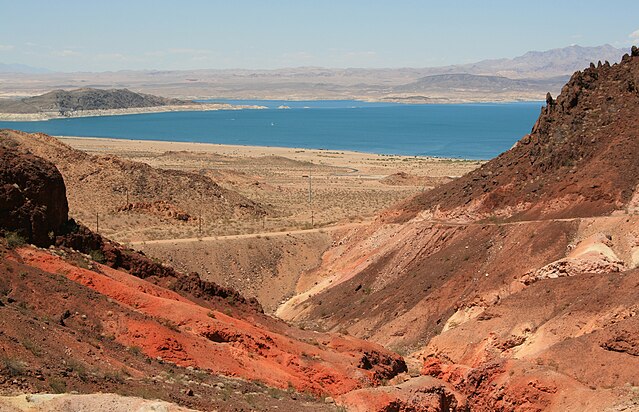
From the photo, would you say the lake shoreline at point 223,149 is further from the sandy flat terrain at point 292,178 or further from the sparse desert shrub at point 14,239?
the sparse desert shrub at point 14,239

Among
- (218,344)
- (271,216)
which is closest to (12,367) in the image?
(218,344)

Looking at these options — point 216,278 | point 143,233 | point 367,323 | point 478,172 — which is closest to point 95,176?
point 143,233

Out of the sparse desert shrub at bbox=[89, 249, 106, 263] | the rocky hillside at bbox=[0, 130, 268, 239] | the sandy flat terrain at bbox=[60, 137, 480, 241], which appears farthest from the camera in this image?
the sandy flat terrain at bbox=[60, 137, 480, 241]

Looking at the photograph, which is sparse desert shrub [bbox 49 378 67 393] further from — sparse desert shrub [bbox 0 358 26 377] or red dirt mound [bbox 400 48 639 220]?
red dirt mound [bbox 400 48 639 220]

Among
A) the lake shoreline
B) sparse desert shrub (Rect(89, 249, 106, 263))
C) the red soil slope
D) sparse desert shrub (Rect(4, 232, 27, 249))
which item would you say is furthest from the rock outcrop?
the lake shoreline

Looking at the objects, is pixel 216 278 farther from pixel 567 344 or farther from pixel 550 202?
pixel 567 344

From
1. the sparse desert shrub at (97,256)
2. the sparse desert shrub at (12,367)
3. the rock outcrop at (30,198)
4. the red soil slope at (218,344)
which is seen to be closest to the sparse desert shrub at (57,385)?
the sparse desert shrub at (12,367)
